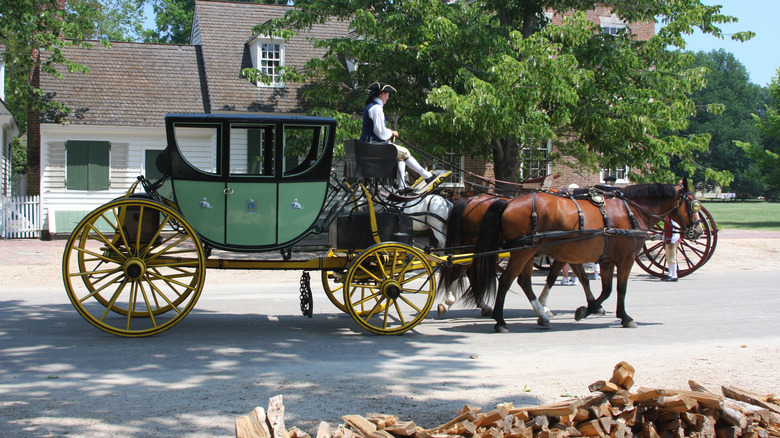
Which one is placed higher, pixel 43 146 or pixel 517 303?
pixel 43 146

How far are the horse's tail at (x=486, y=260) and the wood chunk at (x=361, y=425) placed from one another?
4.53 meters

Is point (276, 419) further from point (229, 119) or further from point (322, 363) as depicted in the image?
point (229, 119)

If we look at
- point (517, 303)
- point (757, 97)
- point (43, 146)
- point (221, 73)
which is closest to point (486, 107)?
point (517, 303)

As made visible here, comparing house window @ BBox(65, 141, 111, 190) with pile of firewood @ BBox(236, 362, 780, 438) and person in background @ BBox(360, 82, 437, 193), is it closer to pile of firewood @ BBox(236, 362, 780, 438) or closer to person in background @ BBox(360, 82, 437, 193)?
person in background @ BBox(360, 82, 437, 193)

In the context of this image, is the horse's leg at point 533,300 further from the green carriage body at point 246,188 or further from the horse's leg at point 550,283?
the green carriage body at point 246,188

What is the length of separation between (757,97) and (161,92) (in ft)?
301

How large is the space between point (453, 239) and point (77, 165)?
638 inches

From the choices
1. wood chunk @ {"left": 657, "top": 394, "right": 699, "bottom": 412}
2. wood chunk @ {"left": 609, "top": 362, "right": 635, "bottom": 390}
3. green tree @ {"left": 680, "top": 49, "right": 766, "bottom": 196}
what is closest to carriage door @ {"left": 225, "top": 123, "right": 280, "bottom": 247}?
wood chunk @ {"left": 609, "top": 362, "right": 635, "bottom": 390}

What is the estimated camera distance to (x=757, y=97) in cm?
9488

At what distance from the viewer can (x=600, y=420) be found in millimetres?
4637

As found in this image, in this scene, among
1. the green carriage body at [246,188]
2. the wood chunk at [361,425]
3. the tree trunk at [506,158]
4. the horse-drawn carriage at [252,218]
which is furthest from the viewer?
the tree trunk at [506,158]

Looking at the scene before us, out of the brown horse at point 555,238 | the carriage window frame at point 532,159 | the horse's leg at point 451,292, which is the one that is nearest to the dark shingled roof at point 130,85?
the carriage window frame at point 532,159

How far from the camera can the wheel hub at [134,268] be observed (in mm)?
7781

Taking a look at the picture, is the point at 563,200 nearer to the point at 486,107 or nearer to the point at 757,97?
the point at 486,107
